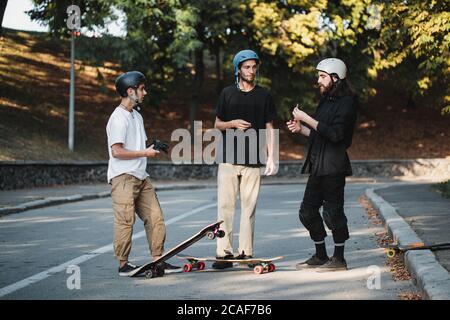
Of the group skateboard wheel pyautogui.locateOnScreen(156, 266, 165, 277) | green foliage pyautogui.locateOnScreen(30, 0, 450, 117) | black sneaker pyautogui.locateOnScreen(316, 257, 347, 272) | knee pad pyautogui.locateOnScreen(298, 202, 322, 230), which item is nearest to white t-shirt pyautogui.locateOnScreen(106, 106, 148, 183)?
skateboard wheel pyautogui.locateOnScreen(156, 266, 165, 277)

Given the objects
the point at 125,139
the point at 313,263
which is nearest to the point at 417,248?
the point at 313,263

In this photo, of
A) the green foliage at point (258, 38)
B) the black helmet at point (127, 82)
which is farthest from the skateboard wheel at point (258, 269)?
the green foliage at point (258, 38)

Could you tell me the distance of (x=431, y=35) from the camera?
18.5 m

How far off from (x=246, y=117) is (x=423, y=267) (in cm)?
227

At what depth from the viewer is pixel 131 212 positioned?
816cm

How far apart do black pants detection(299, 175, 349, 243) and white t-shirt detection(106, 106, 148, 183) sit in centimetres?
166

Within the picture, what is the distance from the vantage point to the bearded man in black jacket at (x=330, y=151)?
328 inches

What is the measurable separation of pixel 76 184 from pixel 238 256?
18.0m

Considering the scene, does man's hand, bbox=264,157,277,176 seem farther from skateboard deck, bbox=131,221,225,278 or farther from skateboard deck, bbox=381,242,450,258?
skateboard deck, bbox=381,242,450,258

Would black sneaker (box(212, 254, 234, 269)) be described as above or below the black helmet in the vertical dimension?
below

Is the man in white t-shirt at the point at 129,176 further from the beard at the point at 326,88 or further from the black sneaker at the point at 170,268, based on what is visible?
the beard at the point at 326,88

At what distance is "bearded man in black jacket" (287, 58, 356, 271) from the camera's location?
8.33 meters
